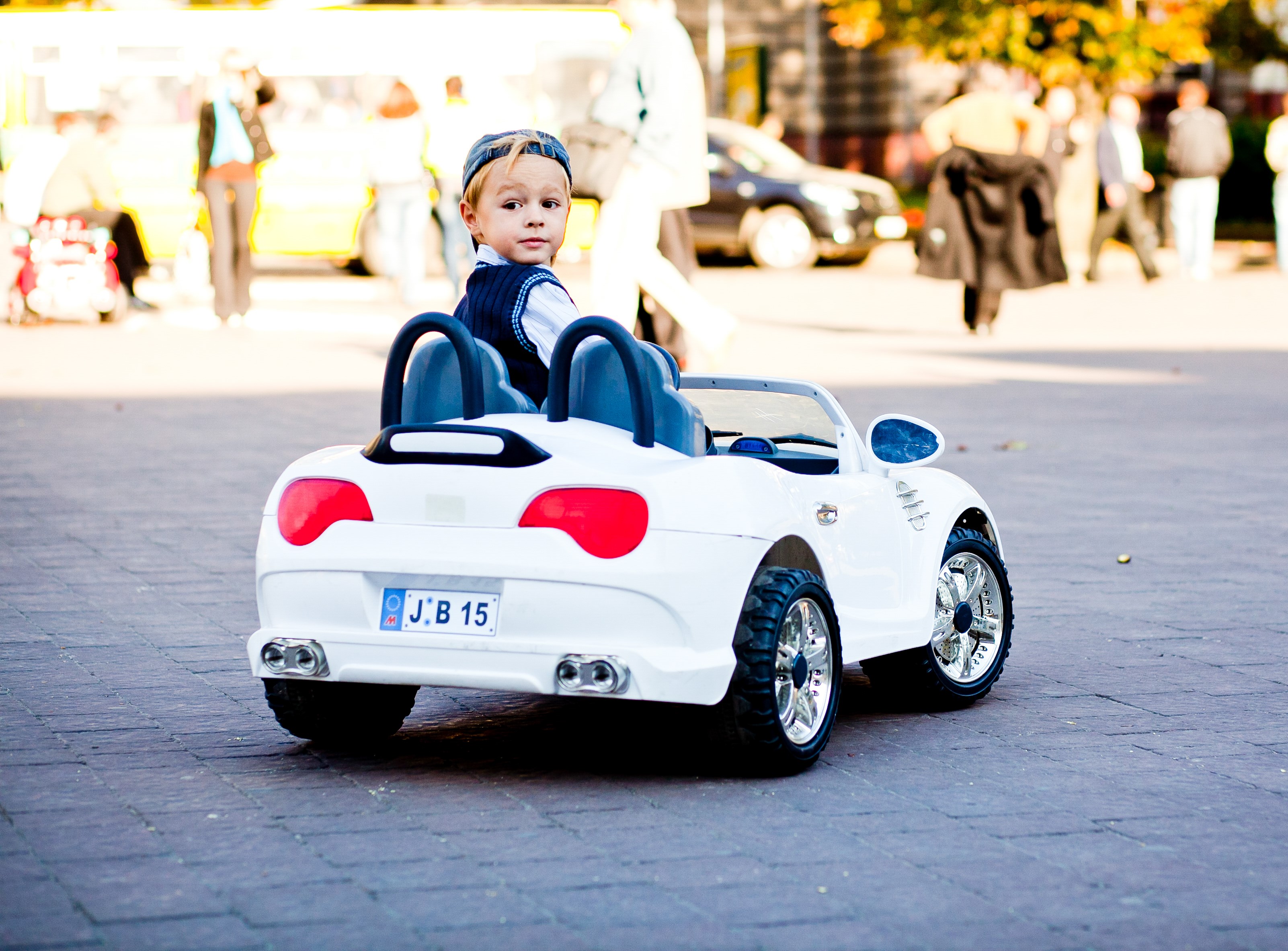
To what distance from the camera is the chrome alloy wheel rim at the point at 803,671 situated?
4520 millimetres

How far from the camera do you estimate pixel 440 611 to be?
14.2 feet

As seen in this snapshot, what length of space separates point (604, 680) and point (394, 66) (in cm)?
2159

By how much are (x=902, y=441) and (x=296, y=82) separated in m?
20.4

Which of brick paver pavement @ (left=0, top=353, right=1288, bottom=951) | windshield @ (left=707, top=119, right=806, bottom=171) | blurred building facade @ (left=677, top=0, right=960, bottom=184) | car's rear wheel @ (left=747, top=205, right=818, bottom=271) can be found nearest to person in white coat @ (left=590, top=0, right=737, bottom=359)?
brick paver pavement @ (left=0, top=353, right=1288, bottom=951)

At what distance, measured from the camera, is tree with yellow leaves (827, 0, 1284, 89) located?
3228 cm

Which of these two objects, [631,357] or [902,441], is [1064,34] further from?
[631,357]

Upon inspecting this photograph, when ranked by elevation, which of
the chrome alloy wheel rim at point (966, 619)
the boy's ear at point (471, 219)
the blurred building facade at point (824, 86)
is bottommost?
the chrome alloy wheel rim at point (966, 619)

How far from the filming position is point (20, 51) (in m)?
24.1

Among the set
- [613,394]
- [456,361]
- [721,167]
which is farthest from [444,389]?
[721,167]

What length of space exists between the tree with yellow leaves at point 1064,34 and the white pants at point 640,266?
2144cm

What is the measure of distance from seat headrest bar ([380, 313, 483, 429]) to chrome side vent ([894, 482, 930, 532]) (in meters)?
1.23

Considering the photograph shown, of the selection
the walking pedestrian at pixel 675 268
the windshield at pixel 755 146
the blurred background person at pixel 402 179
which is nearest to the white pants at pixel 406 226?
the blurred background person at pixel 402 179

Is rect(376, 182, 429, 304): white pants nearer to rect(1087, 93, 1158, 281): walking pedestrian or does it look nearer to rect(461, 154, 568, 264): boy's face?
rect(1087, 93, 1158, 281): walking pedestrian

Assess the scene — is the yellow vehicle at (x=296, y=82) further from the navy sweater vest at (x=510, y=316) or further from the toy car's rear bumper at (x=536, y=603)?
the toy car's rear bumper at (x=536, y=603)
